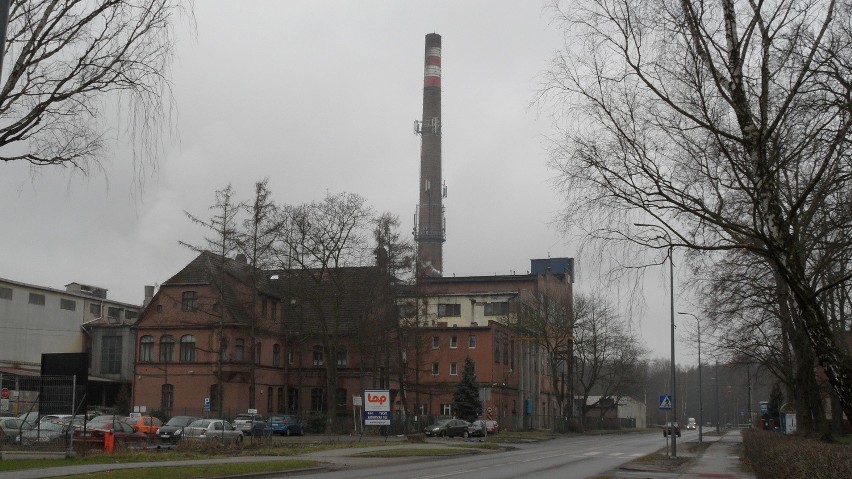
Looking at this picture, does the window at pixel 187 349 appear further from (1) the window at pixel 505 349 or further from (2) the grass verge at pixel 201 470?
(2) the grass verge at pixel 201 470

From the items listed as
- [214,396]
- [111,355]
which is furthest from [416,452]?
[111,355]

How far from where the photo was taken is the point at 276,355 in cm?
Result: 7219

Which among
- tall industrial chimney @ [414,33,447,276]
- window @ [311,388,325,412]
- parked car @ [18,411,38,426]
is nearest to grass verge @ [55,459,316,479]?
parked car @ [18,411,38,426]

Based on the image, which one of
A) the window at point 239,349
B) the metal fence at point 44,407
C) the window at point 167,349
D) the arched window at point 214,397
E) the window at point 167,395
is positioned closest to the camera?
the metal fence at point 44,407

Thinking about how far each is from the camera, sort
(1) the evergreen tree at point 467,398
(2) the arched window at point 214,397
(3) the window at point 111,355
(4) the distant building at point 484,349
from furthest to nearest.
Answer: (3) the window at point 111,355 < (4) the distant building at point 484,349 < (1) the evergreen tree at point 467,398 < (2) the arched window at point 214,397

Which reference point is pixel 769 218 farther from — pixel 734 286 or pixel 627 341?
pixel 627 341

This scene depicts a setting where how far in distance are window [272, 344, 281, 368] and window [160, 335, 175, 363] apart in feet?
27.9

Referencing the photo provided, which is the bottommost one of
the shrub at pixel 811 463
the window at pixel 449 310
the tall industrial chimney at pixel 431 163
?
the shrub at pixel 811 463

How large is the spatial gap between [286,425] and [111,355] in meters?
27.1

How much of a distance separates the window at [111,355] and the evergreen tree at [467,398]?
30.9 meters

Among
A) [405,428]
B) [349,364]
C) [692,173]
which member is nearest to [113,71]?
[692,173]

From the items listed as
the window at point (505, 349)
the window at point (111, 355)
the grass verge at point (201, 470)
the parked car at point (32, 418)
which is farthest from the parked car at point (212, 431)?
the window at point (505, 349)

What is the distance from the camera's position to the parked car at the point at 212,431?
42.0 metres

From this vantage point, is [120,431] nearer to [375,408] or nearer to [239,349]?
[375,408]
